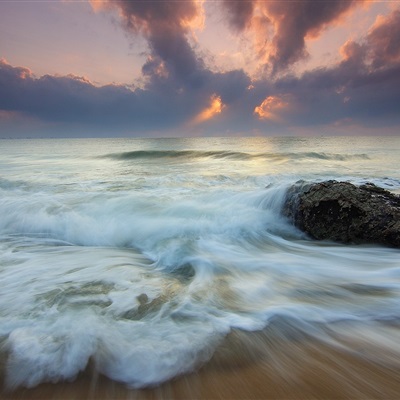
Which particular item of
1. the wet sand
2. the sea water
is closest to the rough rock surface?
the sea water

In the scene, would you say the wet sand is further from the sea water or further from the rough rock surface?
the rough rock surface

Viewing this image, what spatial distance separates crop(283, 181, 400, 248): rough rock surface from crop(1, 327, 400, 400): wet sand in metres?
2.62

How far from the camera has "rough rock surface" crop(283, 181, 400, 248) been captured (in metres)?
4.44

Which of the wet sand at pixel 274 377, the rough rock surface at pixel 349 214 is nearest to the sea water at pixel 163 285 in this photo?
the wet sand at pixel 274 377

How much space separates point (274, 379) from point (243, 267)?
210 cm

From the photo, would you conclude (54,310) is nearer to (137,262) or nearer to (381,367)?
(137,262)

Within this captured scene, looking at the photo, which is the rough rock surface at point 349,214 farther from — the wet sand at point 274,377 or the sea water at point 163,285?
the wet sand at point 274,377

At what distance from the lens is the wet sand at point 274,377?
1771 mm

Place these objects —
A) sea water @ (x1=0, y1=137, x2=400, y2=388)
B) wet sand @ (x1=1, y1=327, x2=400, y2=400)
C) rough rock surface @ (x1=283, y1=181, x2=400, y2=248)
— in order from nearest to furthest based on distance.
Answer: wet sand @ (x1=1, y1=327, x2=400, y2=400) < sea water @ (x1=0, y1=137, x2=400, y2=388) < rough rock surface @ (x1=283, y1=181, x2=400, y2=248)

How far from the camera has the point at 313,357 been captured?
6.93ft

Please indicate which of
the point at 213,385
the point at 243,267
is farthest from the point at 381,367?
the point at 243,267

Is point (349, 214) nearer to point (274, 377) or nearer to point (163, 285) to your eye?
point (163, 285)

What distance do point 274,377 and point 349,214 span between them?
3439mm

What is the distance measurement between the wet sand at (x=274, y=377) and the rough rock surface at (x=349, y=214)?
2616 mm
